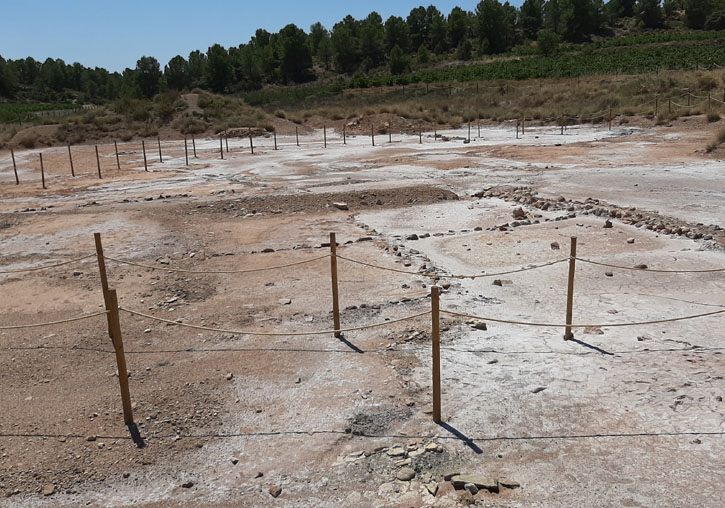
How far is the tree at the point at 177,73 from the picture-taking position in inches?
4107

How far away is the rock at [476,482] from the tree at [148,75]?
324ft

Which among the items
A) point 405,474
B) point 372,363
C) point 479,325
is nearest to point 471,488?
point 405,474

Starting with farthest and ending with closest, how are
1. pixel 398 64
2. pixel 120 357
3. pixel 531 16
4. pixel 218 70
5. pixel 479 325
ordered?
pixel 531 16 → pixel 218 70 → pixel 398 64 → pixel 479 325 → pixel 120 357

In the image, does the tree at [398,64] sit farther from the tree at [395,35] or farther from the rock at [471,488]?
the rock at [471,488]

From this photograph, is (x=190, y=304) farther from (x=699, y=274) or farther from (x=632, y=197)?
(x=632, y=197)

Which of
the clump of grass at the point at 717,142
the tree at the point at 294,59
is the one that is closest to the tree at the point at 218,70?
the tree at the point at 294,59

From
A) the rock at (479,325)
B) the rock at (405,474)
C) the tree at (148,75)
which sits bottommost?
the rock at (405,474)

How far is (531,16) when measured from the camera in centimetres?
14075

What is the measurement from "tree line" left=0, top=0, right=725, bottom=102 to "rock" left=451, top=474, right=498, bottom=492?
344 ft

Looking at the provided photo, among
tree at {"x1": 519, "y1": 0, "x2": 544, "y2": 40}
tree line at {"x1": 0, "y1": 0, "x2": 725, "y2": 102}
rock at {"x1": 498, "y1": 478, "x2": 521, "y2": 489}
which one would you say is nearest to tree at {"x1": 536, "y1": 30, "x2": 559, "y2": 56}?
tree line at {"x1": 0, "y1": 0, "x2": 725, "y2": 102}

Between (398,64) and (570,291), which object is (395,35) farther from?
(570,291)

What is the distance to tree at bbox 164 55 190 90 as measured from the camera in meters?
104

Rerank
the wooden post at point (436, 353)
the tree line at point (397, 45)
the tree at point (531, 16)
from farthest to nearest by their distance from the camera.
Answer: the tree at point (531, 16) < the tree line at point (397, 45) < the wooden post at point (436, 353)

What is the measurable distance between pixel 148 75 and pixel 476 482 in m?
102
